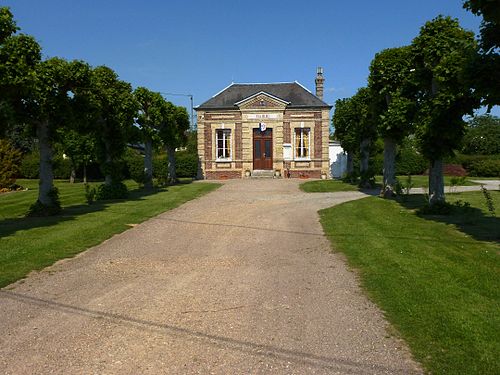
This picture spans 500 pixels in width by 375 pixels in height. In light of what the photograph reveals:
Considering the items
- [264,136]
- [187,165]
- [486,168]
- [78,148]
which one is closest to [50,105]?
[78,148]

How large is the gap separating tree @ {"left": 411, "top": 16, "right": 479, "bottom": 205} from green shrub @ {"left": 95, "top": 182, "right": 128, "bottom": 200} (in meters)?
12.4

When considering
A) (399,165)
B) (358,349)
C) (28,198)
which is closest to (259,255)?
(358,349)

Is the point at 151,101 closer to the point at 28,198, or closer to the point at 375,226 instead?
the point at 28,198

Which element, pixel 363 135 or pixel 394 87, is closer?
pixel 394 87

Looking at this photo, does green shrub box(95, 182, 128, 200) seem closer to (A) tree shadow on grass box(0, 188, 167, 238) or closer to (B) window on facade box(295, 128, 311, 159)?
(A) tree shadow on grass box(0, 188, 167, 238)

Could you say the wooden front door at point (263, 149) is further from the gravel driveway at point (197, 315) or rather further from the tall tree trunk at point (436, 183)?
the gravel driveway at point (197, 315)

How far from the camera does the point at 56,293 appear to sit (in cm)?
637

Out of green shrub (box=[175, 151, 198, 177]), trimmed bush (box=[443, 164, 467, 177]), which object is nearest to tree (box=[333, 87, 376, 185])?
green shrub (box=[175, 151, 198, 177])

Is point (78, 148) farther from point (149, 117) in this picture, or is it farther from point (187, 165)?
point (149, 117)

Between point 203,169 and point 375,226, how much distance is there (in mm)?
25490

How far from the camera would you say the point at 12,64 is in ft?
37.4

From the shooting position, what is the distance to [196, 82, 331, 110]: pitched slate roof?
35969 mm

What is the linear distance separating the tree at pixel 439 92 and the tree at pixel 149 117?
49.2 ft

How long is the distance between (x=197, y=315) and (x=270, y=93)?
32429mm
